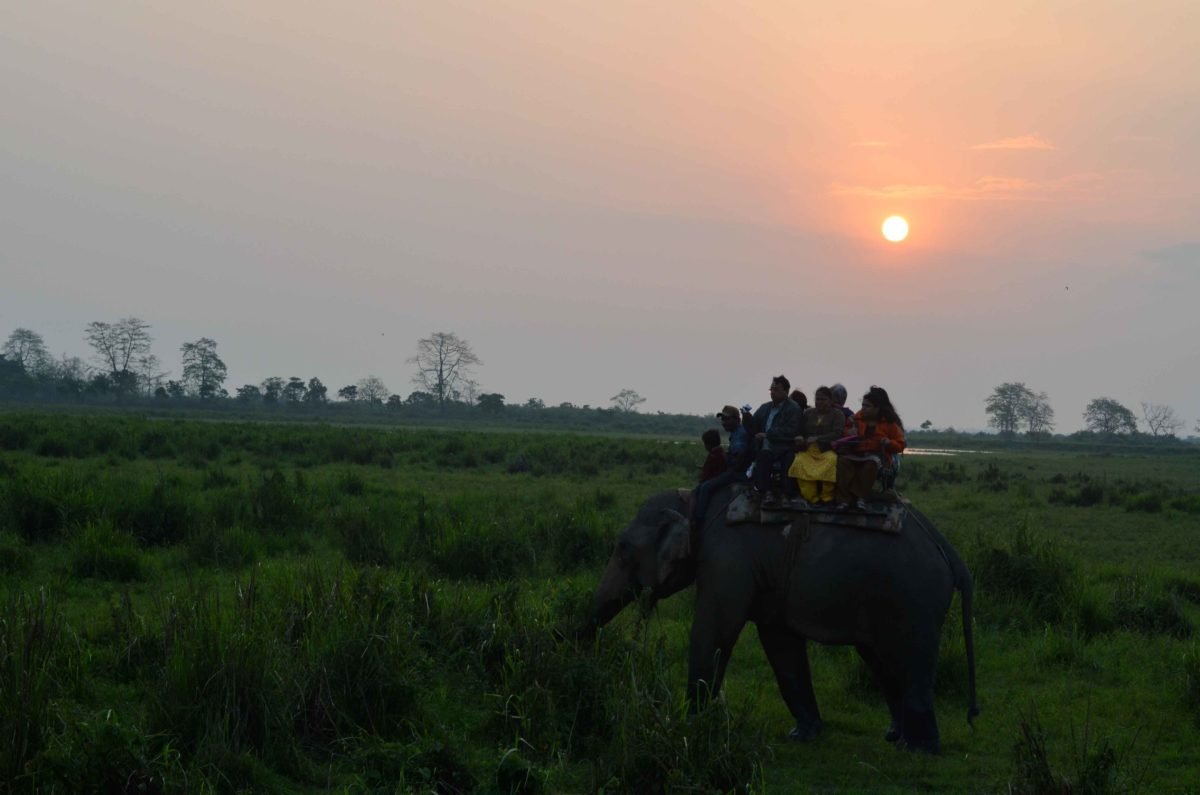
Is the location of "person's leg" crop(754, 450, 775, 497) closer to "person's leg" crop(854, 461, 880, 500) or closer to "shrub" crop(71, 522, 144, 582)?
"person's leg" crop(854, 461, 880, 500)

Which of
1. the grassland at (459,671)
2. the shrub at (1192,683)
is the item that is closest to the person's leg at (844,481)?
the grassland at (459,671)

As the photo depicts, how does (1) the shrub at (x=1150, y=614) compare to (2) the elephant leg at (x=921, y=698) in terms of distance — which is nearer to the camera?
(2) the elephant leg at (x=921, y=698)

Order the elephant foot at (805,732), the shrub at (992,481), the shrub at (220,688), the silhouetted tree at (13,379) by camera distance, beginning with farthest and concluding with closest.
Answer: the silhouetted tree at (13,379) < the shrub at (992,481) < the elephant foot at (805,732) < the shrub at (220,688)

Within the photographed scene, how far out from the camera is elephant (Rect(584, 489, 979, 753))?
8266 mm

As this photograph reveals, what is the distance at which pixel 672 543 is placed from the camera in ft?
28.8

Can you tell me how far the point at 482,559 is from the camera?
14562 millimetres

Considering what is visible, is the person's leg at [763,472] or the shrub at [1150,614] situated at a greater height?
the person's leg at [763,472]

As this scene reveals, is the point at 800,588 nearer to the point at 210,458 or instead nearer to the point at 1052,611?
the point at 1052,611

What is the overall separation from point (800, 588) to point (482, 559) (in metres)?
Result: 6.87

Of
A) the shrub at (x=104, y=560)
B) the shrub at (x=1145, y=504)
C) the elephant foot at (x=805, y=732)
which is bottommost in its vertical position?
the elephant foot at (x=805, y=732)

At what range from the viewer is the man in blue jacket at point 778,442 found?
864 cm

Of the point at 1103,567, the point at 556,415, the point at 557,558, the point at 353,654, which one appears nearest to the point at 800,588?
the point at 353,654

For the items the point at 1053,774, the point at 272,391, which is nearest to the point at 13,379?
the point at 272,391

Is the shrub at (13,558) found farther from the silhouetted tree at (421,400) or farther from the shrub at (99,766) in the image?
the silhouetted tree at (421,400)
